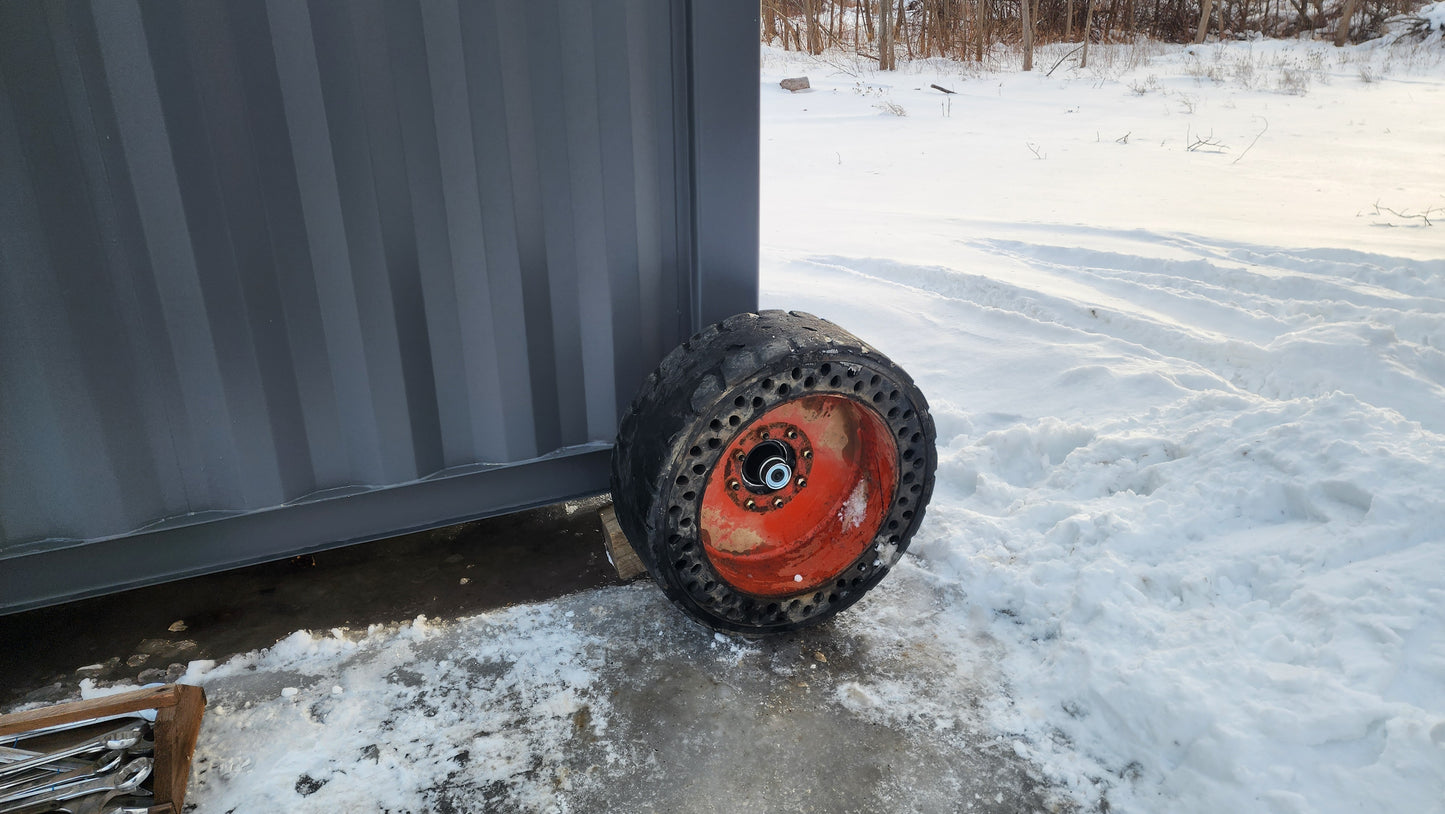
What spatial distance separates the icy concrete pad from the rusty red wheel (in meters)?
0.18

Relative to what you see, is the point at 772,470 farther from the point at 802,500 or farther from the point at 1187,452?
the point at 1187,452

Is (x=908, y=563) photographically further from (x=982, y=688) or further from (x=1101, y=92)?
(x=1101, y=92)

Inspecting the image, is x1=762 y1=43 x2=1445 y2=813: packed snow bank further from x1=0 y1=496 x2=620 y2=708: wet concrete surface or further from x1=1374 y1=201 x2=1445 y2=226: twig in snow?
x1=0 y1=496 x2=620 y2=708: wet concrete surface

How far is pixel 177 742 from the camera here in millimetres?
1917

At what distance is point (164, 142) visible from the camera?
205cm

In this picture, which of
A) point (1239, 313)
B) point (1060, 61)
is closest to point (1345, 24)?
point (1060, 61)

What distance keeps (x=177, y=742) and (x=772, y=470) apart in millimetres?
1457

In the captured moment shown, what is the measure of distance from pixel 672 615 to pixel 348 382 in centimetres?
110

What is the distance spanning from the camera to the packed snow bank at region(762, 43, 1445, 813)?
193 cm

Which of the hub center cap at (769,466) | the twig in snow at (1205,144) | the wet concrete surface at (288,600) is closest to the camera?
the hub center cap at (769,466)

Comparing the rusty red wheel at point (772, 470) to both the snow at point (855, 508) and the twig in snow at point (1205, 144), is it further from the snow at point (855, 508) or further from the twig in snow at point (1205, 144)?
the twig in snow at point (1205, 144)

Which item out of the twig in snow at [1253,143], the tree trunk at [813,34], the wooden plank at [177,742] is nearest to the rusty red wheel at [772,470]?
the wooden plank at [177,742]

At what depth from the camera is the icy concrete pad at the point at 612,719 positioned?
1949 millimetres

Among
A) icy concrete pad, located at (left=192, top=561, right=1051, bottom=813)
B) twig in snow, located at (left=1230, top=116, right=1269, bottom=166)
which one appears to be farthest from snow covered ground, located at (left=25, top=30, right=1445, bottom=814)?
twig in snow, located at (left=1230, top=116, right=1269, bottom=166)
